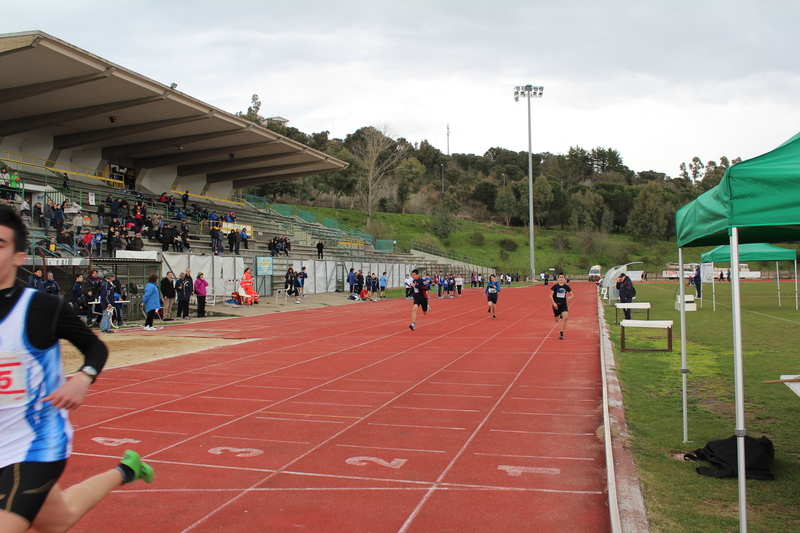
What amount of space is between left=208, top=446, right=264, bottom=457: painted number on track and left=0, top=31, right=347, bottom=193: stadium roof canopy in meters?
21.9

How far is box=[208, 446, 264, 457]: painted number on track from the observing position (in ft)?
19.4

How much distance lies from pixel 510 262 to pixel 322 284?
43.3m

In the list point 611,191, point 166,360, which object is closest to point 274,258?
point 166,360

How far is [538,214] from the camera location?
91062 millimetres

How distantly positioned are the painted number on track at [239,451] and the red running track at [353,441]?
0.10ft

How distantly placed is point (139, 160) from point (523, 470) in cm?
4087

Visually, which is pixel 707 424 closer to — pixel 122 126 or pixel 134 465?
pixel 134 465

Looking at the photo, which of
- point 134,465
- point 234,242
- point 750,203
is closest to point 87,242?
point 234,242

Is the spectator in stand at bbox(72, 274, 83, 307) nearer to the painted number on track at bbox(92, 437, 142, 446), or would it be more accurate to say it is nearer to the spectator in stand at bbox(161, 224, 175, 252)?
the spectator in stand at bbox(161, 224, 175, 252)

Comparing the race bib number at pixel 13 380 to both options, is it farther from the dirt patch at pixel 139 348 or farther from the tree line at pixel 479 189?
the tree line at pixel 479 189

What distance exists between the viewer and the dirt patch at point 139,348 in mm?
11702

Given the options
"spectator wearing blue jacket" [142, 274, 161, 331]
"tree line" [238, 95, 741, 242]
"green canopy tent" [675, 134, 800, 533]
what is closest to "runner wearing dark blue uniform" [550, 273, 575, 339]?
"green canopy tent" [675, 134, 800, 533]

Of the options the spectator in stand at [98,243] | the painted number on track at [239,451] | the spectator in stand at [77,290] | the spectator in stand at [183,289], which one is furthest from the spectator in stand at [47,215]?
the painted number on track at [239,451]

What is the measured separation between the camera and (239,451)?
602cm
